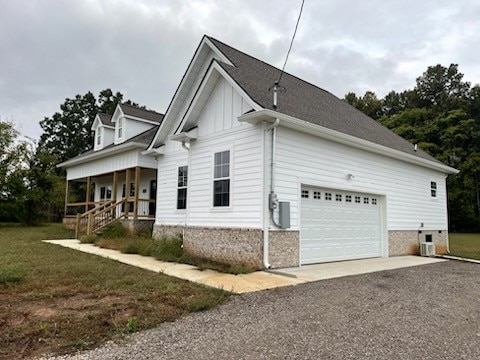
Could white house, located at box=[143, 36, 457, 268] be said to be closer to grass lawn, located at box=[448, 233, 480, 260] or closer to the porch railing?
grass lawn, located at box=[448, 233, 480, 260]

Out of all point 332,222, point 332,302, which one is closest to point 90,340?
point 332,302

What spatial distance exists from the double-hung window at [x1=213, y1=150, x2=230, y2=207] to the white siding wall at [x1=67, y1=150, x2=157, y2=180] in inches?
247

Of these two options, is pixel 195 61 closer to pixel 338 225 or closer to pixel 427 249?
pixel 338 225

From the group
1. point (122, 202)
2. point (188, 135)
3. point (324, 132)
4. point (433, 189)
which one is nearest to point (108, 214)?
point (122, 202)

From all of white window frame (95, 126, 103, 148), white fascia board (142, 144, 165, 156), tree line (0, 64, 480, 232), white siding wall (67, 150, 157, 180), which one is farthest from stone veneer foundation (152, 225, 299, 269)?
tree line (0, 64, 480, 232)

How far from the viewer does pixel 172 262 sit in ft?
Result: 31.2

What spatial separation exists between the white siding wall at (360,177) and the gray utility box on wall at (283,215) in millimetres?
225

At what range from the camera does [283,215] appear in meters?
8.68

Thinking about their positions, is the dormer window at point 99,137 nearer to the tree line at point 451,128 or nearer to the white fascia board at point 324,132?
the white fascia board at point 324,132

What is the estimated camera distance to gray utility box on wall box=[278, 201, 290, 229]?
866cm

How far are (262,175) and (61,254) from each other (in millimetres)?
6378

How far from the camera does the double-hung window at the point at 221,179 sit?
9711mm

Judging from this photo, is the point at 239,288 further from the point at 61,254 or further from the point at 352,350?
the point at 61,254

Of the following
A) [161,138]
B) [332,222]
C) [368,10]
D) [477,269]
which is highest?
[368,10]
